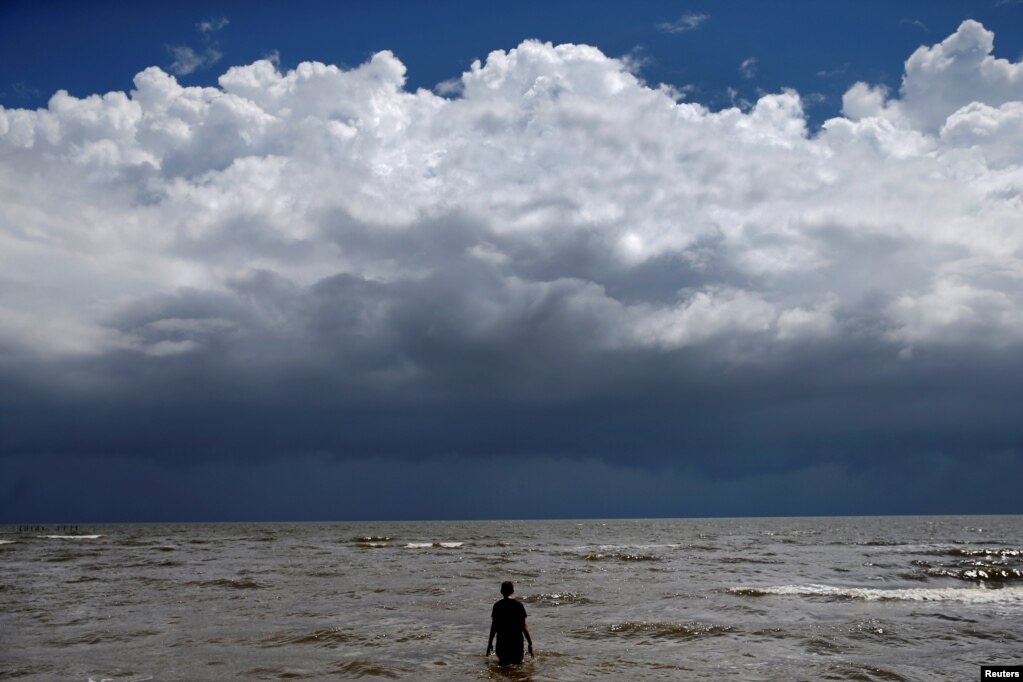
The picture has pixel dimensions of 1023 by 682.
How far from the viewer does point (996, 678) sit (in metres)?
15.4

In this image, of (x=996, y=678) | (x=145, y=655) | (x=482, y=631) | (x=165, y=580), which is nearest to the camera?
(x=996, y=678)

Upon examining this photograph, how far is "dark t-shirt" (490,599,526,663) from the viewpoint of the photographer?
1677 centimetres

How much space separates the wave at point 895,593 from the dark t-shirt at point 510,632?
15.6 metres

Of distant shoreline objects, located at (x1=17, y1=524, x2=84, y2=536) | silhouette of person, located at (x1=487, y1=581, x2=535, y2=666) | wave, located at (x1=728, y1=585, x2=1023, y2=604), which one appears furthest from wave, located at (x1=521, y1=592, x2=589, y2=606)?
distant shoreline objects, located at (x1=17, y1=524, x2=84, y2=536)

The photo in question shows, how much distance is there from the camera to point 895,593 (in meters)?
Result: 30.1

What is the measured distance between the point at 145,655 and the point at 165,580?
19.9 m

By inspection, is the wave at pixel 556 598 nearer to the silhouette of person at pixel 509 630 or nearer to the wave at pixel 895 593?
the wave at pixel 895 593

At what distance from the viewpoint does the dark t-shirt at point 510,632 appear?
55.0 feet

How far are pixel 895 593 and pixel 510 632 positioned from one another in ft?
70.0

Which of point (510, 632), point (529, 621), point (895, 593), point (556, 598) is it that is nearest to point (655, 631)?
point (529, 621)

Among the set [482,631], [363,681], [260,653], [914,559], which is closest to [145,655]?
[260,653]

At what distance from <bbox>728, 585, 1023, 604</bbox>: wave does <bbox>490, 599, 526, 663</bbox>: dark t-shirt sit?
15587mm

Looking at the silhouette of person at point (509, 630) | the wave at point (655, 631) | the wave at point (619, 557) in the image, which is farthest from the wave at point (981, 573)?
the silhouette of person at point (509, 630)

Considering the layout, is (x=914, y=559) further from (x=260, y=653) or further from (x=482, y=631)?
(x=260, y=653)
